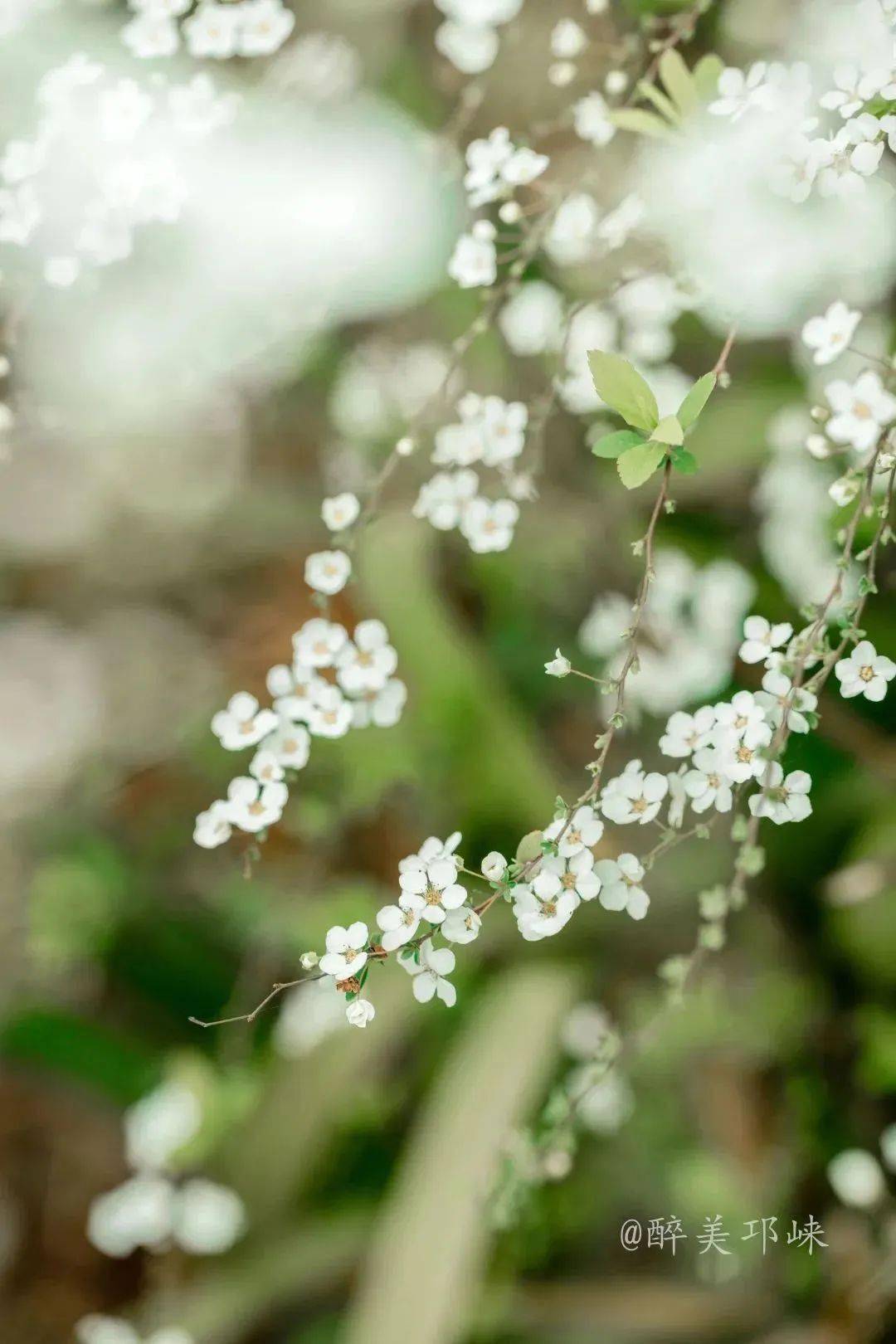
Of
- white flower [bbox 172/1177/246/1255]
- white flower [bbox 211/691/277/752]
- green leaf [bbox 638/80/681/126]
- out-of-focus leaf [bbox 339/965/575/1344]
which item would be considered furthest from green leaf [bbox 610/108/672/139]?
white flower [bbox 172/1177/246/1255]

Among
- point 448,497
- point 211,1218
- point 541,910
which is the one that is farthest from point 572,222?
point 211,1218

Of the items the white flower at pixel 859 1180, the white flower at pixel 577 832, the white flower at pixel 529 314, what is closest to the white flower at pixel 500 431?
the white flower at pixel 577 832

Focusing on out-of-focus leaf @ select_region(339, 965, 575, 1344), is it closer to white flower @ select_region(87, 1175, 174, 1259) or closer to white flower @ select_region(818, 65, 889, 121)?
white flower @ select_region(87, 1175, 174, 1259)

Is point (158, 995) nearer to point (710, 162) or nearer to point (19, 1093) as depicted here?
point (19, 1093)

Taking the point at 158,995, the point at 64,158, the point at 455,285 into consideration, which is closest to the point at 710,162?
the point at 64,158

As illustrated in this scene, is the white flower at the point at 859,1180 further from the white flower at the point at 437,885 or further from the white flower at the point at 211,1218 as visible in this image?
the white flower at the point at 437,885
